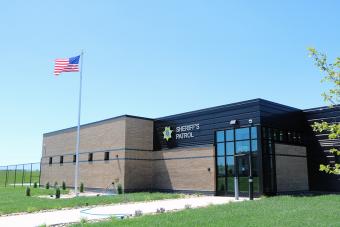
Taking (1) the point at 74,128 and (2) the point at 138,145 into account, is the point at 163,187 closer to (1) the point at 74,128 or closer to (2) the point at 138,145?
(2) the point at 138,145

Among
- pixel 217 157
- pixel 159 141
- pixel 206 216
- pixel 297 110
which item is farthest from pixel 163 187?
pixel 206 216

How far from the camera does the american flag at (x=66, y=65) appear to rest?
89.2 ft

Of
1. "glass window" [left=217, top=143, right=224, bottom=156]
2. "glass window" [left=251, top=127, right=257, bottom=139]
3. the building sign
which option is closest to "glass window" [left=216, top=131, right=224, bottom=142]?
"glass window" [left=217, top=143, right=224, bottom=156]

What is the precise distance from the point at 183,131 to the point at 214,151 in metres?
3.73

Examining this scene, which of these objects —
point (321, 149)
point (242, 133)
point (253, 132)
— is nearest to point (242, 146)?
point (242, 133)

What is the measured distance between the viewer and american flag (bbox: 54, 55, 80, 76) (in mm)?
27188

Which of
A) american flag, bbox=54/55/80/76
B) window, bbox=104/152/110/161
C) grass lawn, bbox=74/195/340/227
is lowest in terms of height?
grass lawn, bbox=74/195/340/227

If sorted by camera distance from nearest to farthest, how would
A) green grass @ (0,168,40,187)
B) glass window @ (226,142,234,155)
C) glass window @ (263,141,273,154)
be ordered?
glass window @ (263,141,273,154), glass window @ (226,142,234,155), green grass @ (0,168,40,187)

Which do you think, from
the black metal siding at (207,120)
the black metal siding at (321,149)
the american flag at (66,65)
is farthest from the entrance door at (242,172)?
the american flag at (66,65)

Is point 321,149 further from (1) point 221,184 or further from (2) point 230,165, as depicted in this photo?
(1) point 221,184

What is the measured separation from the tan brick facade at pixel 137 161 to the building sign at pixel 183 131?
3.70 feet

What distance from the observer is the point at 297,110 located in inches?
1037

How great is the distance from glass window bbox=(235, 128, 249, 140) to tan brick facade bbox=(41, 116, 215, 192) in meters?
2.42

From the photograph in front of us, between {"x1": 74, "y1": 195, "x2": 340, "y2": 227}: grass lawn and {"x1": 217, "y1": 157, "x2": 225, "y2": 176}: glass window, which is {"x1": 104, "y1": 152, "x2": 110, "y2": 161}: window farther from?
{"x1": 74, "y1": 195, "x2": 340, "y2": 227}: grass lawn
